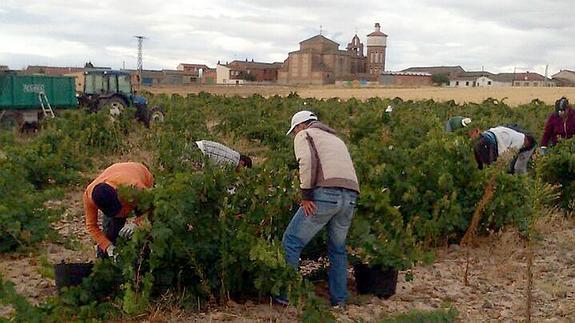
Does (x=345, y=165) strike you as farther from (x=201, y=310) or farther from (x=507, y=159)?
(x=507, y=159)

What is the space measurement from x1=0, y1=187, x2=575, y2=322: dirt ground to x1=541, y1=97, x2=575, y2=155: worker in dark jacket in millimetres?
2018

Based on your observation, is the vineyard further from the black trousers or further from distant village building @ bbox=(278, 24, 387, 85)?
distant village building @ bbox=(278, 24, 387, 85)

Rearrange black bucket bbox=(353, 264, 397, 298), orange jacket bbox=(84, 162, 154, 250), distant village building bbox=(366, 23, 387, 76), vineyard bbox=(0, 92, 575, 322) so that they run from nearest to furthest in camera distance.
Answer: vineyard bbox=(0, 92, 575, 322) < orange jacket bbox=(84, 162, 154, 250) < black bucket bbox=(353, 264, 397, 298) < distant village building bbox=(366, 23, 387, 76)

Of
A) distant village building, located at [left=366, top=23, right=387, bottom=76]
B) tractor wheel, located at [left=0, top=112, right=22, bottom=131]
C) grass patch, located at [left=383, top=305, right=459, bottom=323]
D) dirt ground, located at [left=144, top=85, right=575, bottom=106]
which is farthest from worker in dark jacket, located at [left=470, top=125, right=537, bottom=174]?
distant village building, located at [left=366, top=23, right=387, bottom=76]

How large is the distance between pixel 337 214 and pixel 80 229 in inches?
148

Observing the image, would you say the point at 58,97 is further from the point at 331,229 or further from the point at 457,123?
the point at 331,229

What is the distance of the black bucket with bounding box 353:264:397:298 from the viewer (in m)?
5.37

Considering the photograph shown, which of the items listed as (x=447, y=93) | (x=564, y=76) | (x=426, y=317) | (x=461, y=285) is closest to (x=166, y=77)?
(x=447, y=93)

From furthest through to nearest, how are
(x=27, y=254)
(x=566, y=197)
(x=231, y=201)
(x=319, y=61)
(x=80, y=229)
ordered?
(x=319, y=61), (x=566, y=197), (x=80, y=229), (x=27, y=254), (x=231, y=201)

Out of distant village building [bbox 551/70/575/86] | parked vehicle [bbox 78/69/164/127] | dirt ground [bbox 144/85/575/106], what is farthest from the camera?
distant village building [bbox 551/70/575/86]

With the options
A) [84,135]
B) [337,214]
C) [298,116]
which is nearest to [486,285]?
[337,214]

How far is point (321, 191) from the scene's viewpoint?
4836 millimetres

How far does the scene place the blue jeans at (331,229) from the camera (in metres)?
4.85

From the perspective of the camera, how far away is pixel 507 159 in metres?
7.97
